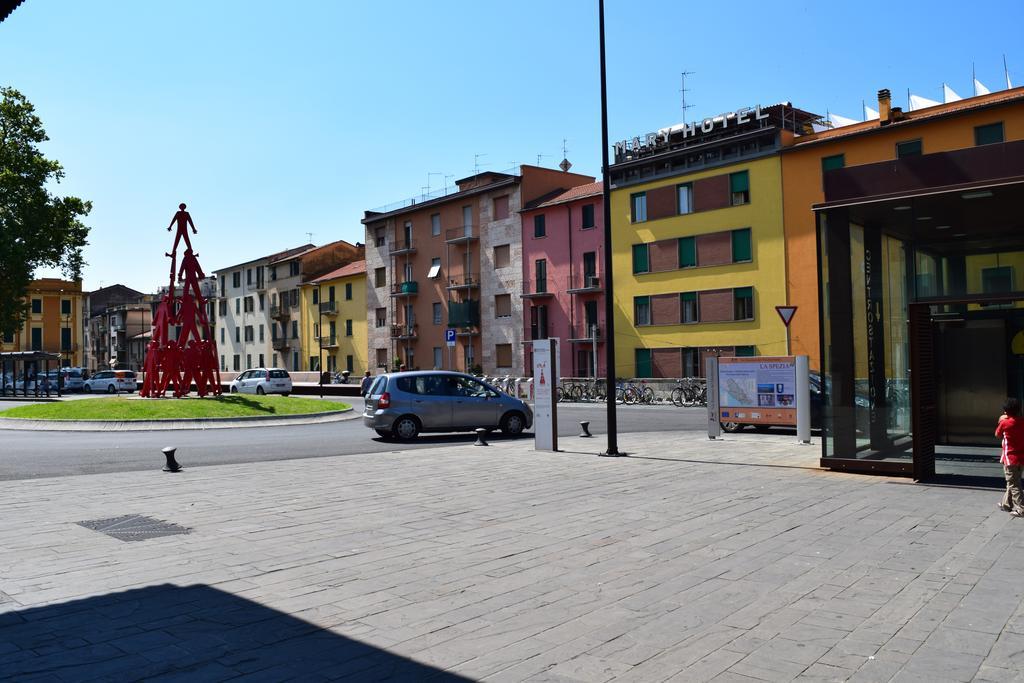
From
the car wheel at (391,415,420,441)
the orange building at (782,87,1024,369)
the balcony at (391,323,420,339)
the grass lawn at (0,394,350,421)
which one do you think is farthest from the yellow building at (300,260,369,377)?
the car wheel at (391,415,420,441)

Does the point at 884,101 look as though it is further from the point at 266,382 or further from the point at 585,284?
the point at 266,382

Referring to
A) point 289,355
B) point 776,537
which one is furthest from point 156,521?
point 289,355

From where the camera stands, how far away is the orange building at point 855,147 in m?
32.0

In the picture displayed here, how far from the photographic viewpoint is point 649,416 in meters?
28.0

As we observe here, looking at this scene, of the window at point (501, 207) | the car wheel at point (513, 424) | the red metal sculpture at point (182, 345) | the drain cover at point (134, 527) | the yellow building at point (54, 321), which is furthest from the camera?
the yellow building at point (54, 321)

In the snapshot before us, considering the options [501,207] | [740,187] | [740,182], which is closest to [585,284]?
[501,207]

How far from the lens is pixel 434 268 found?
58562 mm

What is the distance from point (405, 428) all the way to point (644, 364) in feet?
89.4

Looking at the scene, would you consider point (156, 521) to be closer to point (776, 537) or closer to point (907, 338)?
point (776, 537)

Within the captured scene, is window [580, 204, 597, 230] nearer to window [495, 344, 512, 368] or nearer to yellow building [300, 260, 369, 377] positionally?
window [495, 344, 512, 368]

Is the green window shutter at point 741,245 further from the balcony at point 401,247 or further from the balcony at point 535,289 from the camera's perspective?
the balcony at point 401,247

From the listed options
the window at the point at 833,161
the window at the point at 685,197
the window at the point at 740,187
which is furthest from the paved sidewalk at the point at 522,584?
the window at the point at 685,197

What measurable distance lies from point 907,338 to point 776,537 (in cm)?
522

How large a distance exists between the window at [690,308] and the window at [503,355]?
1386cm
